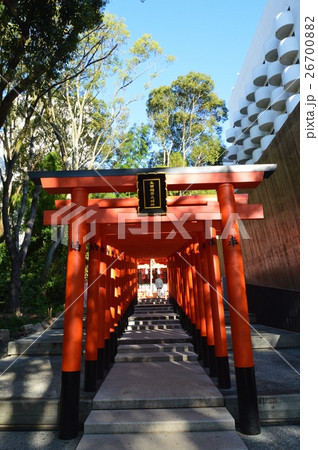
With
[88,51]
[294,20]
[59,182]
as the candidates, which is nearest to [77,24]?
[88,51]

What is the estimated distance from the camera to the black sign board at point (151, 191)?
4684 mm

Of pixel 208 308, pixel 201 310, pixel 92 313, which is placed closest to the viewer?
pixel 92 313

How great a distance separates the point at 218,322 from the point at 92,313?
2.40 meters

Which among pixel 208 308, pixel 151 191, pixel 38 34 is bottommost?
pixel 208 308

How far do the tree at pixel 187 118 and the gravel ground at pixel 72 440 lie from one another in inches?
828

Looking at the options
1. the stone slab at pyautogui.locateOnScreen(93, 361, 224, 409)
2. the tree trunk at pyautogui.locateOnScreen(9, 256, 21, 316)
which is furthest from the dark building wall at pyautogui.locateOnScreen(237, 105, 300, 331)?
the tree trunk at pyautogui.locateOnScreen(9, 256, 21, 316)

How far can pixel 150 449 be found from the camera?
367cm

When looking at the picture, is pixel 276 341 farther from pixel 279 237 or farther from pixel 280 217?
pixel 280 217

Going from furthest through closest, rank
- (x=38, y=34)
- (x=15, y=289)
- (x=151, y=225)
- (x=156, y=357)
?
1. (x=15, y=289)
2. (x=38, y=34)
3. (x=156, y=357)
4. (x=151, y=225)

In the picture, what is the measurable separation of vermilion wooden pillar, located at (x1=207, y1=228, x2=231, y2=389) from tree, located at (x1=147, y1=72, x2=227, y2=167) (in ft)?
60.6

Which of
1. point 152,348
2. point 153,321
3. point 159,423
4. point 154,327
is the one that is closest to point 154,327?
point 154,327

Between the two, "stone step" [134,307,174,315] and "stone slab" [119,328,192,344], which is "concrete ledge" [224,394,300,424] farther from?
"stone step" [134,307,174,315]

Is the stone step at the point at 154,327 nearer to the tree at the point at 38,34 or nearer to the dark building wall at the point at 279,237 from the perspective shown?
the dark building wall at the point at 279,237

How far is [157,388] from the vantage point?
522 cm
